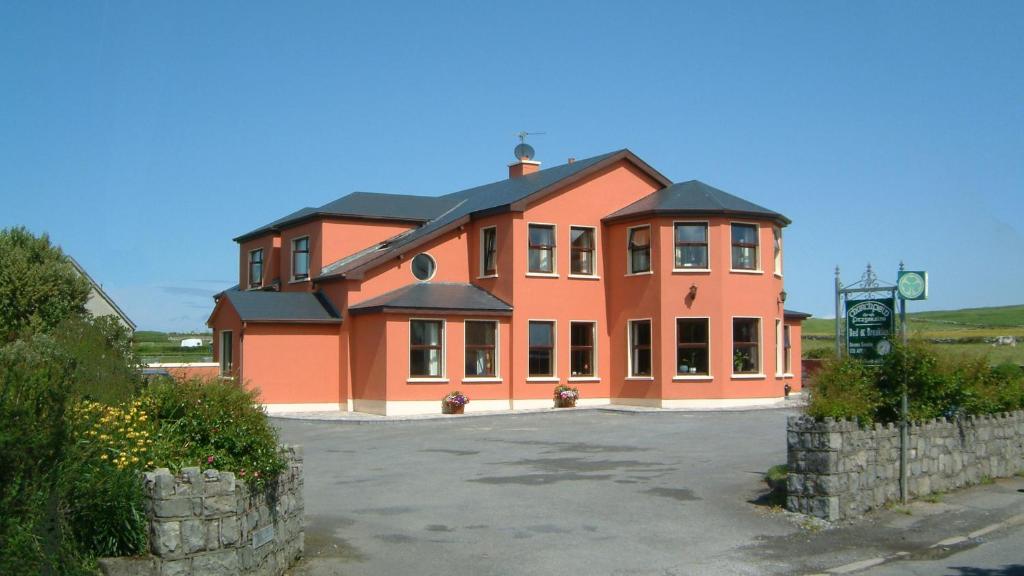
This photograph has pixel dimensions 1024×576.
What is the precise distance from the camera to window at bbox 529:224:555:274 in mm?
31203

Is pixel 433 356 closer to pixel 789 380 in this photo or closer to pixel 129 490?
pixel 789 380

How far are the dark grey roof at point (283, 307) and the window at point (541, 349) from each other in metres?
6.09

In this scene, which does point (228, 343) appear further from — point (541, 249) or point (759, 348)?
point (759, 348)

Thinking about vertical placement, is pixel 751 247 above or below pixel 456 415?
above

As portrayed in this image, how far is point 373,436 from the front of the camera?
2312 cm

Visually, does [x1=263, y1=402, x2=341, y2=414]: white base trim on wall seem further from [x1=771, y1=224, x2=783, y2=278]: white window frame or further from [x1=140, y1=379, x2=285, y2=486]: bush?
[x1=140, y1=379, x2=285, y2=486]: bush

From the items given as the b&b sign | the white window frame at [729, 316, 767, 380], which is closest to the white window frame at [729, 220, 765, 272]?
the white window frame at [729, 316, 767, 380]

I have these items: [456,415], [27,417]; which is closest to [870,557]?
[27,417]

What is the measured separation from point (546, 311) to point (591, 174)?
4838 millimetres

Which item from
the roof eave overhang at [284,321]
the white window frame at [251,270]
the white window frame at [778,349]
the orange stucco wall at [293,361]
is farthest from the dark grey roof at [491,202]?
the white window frame at [251,270]

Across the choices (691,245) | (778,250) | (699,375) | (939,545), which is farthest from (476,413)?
(939,545)

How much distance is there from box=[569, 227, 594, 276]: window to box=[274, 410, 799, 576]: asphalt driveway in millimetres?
9318

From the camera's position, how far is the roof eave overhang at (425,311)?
93.2 ft

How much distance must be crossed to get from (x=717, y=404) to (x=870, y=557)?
1969 cm
